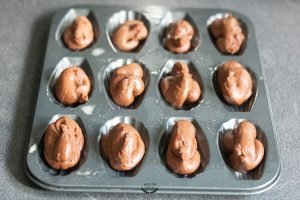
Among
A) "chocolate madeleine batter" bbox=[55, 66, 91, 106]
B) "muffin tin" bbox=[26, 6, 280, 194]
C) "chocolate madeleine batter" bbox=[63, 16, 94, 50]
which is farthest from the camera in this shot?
"chocolate madeleine batter" bbox=[63, 16, 94, 50]

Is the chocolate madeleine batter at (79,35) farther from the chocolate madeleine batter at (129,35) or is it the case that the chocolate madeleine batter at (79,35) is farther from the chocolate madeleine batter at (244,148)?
the chocolate madeleine batter at (244,148)

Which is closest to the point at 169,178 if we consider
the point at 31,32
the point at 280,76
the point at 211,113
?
the point at 211,113

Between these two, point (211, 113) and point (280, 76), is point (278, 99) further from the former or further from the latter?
point (211, 113)

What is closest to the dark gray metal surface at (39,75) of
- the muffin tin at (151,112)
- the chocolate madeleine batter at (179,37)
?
the muffin tin at (151,112)

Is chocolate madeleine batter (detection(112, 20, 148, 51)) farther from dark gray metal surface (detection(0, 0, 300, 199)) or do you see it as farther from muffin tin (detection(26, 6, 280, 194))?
dark gray metal surface (detection(0, 0, 300, 199))

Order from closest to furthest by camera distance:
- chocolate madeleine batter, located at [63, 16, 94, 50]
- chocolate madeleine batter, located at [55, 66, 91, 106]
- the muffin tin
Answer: the muffin tin, chocolate madeleine batter, located at [55, 66, 91, 106], chocolate madeleine batter, located at [63, 16, 94, 50]

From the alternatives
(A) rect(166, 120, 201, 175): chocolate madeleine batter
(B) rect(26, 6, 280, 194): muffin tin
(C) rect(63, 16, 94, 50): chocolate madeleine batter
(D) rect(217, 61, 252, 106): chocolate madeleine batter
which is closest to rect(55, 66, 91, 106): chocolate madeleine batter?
(B) rect(26, 6, 280, 194): muffin tin

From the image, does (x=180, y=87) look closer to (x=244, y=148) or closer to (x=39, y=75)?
(x=244, y=148)
